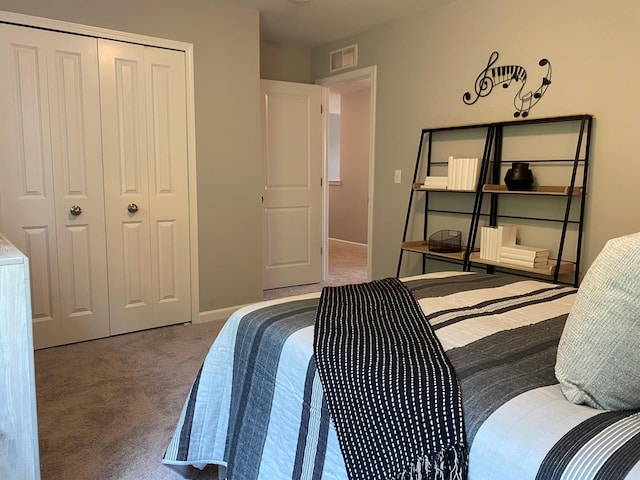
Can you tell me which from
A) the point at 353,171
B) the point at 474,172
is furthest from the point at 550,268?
the point at 353,171

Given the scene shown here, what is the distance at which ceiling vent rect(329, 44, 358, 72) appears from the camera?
4.27 m

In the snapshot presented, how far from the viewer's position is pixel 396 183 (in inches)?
157

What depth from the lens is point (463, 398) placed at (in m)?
1.02

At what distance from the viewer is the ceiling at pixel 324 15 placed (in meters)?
3.47

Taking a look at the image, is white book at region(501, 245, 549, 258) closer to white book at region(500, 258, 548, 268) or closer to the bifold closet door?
white book at region(500, 258, 548, 268)

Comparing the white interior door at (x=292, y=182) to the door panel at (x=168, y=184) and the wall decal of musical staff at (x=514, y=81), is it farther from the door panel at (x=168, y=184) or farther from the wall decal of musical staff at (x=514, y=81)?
the wall decal of musical staff at (x=514, y=81)

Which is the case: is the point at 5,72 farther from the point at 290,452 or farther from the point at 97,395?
the point at 290,452

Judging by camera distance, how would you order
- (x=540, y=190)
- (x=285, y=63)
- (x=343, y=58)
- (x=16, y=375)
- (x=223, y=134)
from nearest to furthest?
1. (x=16, y=375)
2. (x=540, y=190)
3. (x=223, y=134)
4. (x=343, y=58)
5. (x=285, y=63)

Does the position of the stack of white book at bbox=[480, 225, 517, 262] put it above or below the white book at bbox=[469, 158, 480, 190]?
below

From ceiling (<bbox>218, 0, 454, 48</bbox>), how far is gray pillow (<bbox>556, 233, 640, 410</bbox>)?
9.99 ft

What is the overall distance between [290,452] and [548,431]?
26.9 inches

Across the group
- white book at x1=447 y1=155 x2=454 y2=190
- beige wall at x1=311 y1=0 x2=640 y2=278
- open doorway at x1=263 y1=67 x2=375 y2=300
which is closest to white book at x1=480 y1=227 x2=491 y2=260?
white book at x1=447 y1=155 x2=454 y2=190

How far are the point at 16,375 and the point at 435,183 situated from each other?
279 cm

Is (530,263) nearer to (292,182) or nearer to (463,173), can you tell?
(463,173)
